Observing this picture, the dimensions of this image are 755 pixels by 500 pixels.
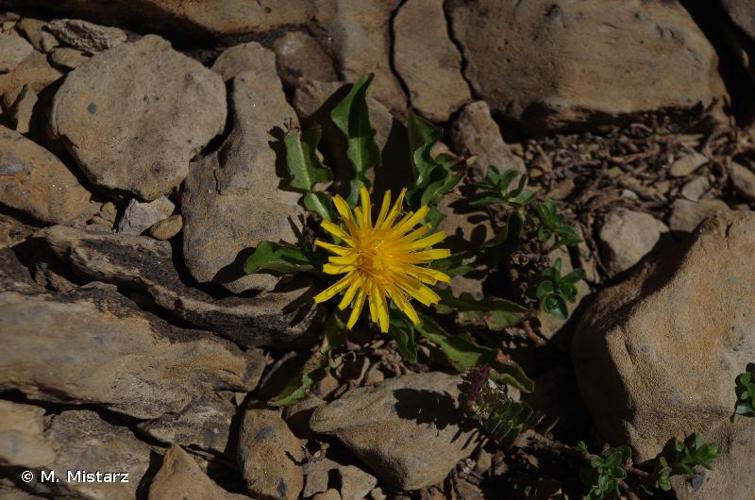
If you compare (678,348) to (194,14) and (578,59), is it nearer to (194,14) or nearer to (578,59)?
(578,59)

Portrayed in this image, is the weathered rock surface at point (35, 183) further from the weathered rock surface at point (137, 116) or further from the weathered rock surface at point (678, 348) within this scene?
the weathered rock surface at point (678, 348)

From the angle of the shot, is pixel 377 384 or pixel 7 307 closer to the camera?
pixel 7 307

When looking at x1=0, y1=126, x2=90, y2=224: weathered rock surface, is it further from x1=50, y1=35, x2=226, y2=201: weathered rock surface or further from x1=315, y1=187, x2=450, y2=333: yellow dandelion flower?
x1=315, y1=187, x2=450, y2=333: yellow dandelion flower

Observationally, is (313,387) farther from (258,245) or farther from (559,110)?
(559,110)

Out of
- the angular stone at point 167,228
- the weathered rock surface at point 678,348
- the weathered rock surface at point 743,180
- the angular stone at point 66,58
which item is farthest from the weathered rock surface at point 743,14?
the angular stone at point 66,58

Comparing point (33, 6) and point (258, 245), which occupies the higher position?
point (33, 6)

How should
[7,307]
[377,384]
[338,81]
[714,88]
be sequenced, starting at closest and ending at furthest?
[7,307] < [377,384] < [338,81] < [714,88]

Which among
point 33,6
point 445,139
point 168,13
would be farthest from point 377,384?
point 33,6

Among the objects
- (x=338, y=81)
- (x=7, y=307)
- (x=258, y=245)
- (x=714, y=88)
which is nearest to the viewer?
(x=7, y=307)

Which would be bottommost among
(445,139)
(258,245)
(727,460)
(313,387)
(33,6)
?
(313,387)
